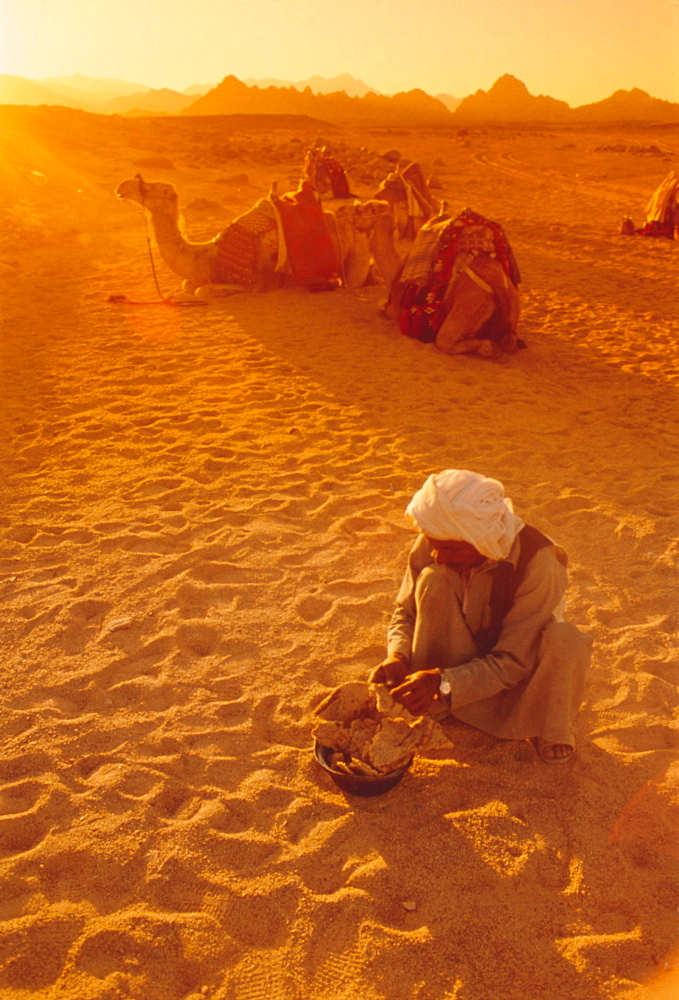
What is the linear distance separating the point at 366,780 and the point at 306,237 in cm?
804

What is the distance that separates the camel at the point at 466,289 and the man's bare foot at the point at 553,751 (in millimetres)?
5222

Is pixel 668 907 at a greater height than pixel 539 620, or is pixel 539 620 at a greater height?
pixel 539 620

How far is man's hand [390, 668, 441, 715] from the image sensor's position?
108 inches

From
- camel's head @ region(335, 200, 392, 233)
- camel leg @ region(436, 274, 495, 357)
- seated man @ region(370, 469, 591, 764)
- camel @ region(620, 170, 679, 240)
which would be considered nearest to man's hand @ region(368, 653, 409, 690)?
seated man @ region(370, 469, 591, 764)

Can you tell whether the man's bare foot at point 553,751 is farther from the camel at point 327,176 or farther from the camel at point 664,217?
the camel at point 327,176

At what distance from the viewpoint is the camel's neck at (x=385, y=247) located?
377 inches

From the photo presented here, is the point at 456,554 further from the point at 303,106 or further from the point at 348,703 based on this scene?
the point at 303,106

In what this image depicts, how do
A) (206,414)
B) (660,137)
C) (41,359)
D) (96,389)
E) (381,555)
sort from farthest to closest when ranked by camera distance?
1. (660,137)
2. (41,359)
3. (96,389)
4. (206,414)
5. (381,555)

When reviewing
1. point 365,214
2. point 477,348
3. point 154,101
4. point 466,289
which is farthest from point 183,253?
point 154,101

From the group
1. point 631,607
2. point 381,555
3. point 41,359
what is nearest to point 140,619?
point 381,555

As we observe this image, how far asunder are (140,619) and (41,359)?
4.58 m

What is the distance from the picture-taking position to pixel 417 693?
2.75m

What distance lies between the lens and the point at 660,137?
4062cm

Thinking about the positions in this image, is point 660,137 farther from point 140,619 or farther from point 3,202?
point 140,619
